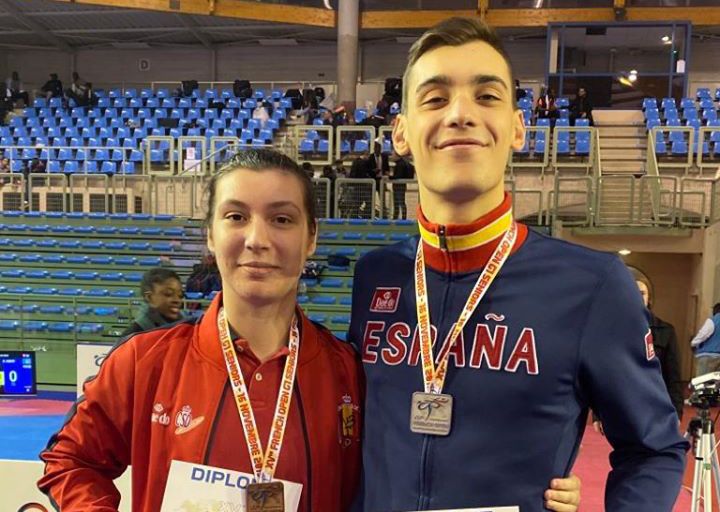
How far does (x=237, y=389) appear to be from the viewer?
53.4 inches

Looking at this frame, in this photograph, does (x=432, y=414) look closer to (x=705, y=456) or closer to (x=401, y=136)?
(x=401, y=136)

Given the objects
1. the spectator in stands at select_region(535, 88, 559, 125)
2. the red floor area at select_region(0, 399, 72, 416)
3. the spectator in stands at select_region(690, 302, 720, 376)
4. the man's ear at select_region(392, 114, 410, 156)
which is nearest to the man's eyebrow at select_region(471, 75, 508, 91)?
the man's ear at select_region(392, 114, 410, 156)

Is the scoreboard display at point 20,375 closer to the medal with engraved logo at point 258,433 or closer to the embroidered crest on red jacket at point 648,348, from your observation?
the medal with engraved logo at point 258,433

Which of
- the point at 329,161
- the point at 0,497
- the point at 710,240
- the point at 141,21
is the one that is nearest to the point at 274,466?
the point at 0,497

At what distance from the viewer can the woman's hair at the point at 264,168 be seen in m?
1.36

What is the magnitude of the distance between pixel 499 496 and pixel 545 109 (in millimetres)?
11786

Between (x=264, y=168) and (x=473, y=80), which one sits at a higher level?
(x=473, y=80)

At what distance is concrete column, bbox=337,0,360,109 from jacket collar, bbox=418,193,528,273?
1360cm

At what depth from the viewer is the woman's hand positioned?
1.17 meters

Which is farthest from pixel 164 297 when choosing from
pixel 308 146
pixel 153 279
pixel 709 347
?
pixel 308 146

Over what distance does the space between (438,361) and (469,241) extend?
235 mm

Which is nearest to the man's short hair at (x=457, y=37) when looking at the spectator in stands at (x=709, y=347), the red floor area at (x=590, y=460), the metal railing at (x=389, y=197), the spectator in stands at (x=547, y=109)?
the red floor area at (x=590, y=460)

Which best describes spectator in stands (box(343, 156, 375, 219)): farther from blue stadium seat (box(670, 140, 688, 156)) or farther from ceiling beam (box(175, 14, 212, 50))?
ceiling beam (box(175, 14, 212, 50))

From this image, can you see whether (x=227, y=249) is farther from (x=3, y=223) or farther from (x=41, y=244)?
(x=3, y=223)
